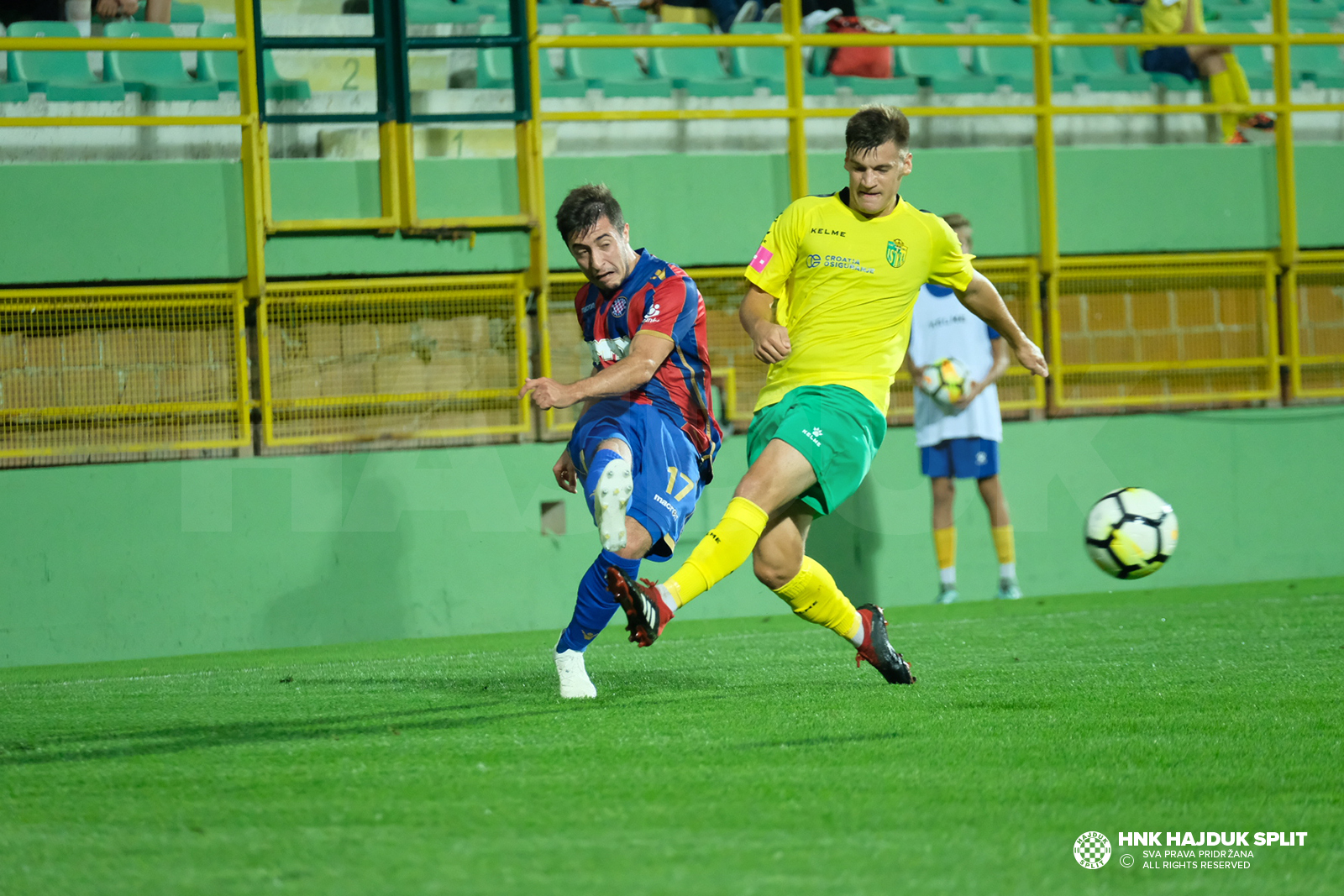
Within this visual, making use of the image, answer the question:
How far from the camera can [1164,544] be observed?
6.00m

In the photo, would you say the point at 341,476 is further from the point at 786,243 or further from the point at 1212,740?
the point at 1212,740

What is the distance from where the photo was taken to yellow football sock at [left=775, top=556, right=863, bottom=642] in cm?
498

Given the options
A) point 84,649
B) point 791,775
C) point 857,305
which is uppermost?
point 857,305

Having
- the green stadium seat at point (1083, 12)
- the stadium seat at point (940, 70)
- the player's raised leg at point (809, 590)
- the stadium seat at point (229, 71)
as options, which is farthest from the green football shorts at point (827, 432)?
the green stadium seat at point (1083, 12)

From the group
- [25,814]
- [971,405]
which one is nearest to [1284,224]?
[971,405]

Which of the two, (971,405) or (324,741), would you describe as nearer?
(324,741)

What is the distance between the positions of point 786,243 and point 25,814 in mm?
2957

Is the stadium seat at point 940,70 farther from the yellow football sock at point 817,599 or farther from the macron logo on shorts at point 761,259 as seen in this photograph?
the yellow football sock at point 817,599

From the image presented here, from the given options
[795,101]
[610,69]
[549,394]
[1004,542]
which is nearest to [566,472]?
[549,394]

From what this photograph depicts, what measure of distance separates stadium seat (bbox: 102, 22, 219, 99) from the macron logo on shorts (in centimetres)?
533

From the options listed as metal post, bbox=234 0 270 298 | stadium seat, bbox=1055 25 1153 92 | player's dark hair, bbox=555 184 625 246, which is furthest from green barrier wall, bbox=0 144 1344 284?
player's dark hair, bbox=555 184 625 246

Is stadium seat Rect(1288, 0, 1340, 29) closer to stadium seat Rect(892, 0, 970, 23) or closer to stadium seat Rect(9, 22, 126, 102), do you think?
stadium seat Rect(892, 0, 970, 23)

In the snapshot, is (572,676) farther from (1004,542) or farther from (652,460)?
(1004,542)

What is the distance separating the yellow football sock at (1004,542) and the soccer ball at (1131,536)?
3.17 metres
